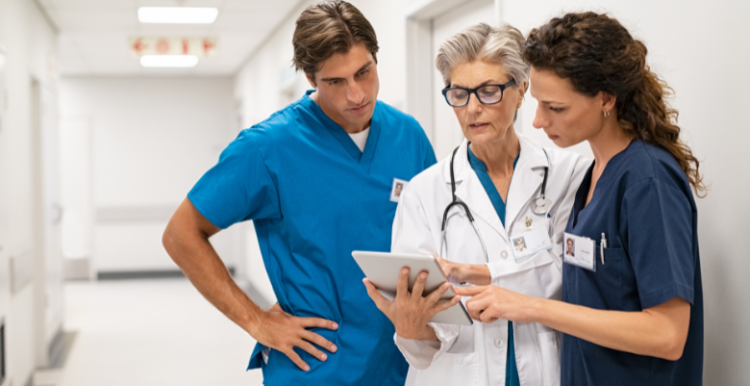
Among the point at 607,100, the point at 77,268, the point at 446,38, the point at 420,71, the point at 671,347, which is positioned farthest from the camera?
the point at 77,268

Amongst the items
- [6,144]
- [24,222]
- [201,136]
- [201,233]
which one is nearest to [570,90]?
[201,233]

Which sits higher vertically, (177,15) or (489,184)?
(177,15)

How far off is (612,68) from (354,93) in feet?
2.21

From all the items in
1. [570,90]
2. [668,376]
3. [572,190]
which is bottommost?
[668,376]

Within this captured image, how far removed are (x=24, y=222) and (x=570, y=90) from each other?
4.42 m

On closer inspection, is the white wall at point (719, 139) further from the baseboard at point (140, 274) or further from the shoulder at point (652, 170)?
the baseboard at point (140, 274)

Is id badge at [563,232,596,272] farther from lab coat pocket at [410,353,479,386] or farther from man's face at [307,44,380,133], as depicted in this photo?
man's face at [307,44,380,133]

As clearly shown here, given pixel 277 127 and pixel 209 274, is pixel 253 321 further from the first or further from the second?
pixel 277 127

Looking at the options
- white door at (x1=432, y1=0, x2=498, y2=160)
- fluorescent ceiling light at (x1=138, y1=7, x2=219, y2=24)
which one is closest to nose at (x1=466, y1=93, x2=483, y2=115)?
white door at (x1=432, y1=0, x2=498, y2=160)

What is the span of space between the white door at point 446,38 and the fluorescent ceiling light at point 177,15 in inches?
114

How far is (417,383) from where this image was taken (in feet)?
4.99

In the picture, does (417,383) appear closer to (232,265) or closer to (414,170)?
(414,170)

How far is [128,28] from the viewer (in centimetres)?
614

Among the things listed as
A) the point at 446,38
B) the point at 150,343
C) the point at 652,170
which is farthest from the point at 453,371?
the point at 150,343
